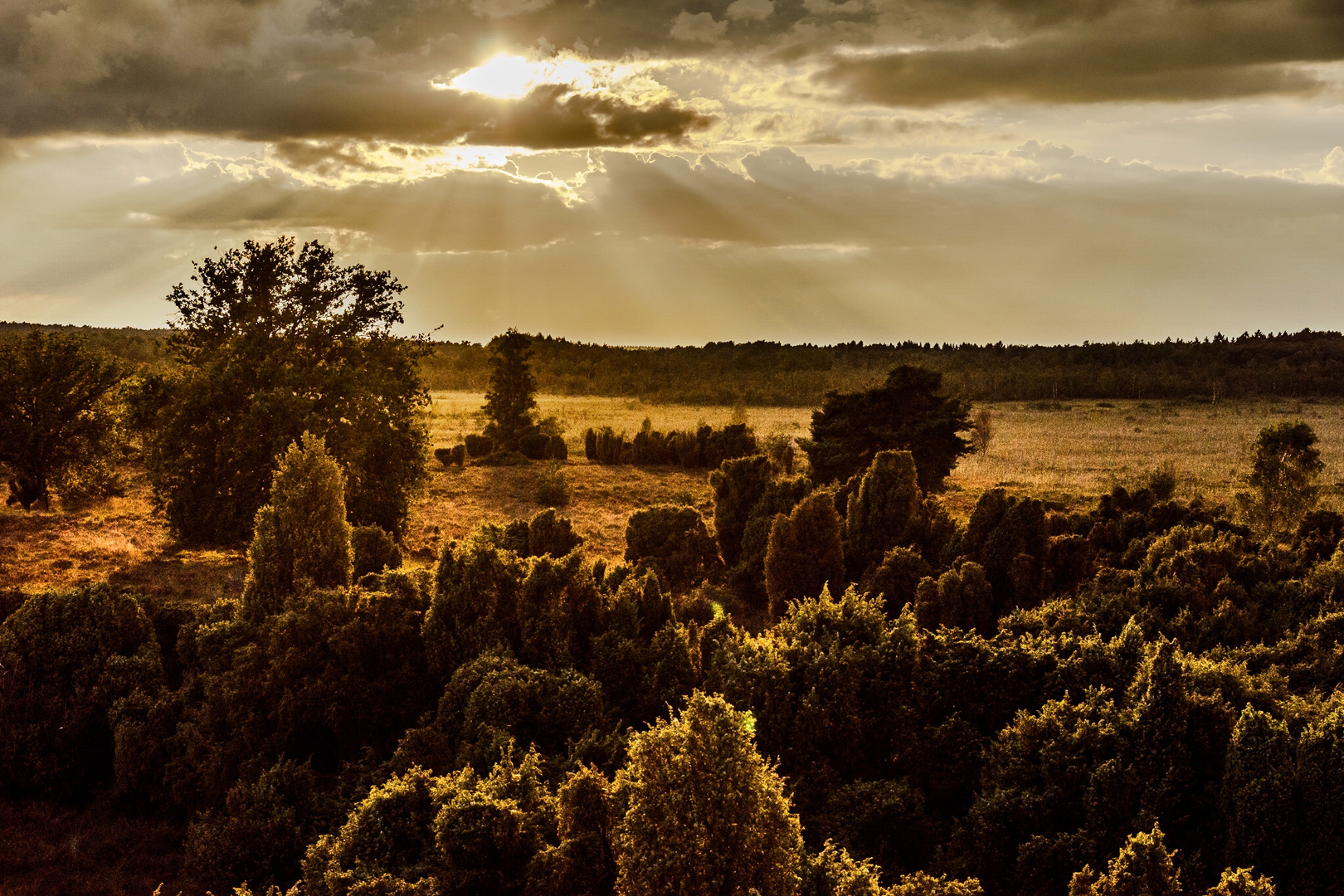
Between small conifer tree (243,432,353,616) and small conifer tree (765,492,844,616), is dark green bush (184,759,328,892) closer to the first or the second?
small conifer tree (243,432,353,616)

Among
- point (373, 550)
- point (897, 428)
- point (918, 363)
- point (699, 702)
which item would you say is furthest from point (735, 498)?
point (918, 363)

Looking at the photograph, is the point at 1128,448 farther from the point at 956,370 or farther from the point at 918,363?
the point at 956,370

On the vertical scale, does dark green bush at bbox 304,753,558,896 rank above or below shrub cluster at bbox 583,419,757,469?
below

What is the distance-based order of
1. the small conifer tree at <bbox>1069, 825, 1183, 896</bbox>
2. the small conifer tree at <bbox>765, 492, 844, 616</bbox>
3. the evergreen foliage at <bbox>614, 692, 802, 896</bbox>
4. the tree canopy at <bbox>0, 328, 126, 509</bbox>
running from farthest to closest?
the tree canopy at <bbox>0, 328, 126, 509</bbox>, the small conifer tree at <bbox>765, 492, 844, 616</bbox>, the small conifer tree at <bbox>1069, 825, 1183, 896</bbox>, the evergreen foliage at <bbox>614, 692, 802, 896</bbox>

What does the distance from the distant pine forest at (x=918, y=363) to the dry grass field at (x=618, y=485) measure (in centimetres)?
1278

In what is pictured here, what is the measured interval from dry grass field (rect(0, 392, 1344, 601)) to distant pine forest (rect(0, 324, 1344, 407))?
1278cm

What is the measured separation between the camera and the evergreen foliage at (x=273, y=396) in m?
22.3

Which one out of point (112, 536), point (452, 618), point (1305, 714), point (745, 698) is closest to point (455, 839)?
point (745, 698)

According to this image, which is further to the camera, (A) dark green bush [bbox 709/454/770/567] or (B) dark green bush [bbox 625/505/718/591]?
(A) dark green bush [bbox 709/454/770/567]

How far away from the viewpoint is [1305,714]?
8.30 meters

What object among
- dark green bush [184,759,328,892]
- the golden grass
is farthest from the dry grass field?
dark green bush [184,759,328,892]

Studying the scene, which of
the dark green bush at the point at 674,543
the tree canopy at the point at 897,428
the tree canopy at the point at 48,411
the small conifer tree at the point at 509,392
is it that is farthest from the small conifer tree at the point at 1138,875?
the small conifer tree at the point at 509,392

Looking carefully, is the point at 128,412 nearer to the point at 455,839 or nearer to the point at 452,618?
the point at 452,618

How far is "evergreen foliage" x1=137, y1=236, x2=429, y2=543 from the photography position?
22.3m
